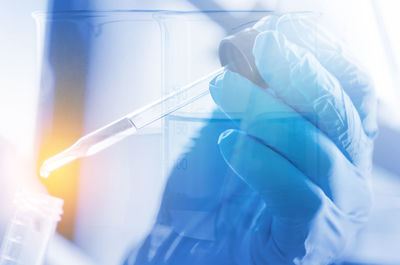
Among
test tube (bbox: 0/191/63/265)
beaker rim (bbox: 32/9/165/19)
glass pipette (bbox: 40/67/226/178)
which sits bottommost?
test tube (bbox: 0/191/63/265)

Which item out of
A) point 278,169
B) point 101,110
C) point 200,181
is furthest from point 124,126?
point 278,169

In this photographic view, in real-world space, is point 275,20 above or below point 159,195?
above

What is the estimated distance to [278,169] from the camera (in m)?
0.60

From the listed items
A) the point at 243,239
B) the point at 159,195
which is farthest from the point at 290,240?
the point at 159,195

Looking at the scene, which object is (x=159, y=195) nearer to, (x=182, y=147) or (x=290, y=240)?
(x=182, y=147)

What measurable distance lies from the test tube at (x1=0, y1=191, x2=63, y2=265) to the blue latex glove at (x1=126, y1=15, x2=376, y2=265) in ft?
0.53

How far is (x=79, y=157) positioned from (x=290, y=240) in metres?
0.42

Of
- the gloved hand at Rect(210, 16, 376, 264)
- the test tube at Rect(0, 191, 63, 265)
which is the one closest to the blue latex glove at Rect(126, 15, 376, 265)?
the gloved hand at Rect(210, 16, 376, 264)

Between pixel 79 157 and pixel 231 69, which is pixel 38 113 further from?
pixel 231 69

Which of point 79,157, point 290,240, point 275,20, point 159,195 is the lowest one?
point 290,240

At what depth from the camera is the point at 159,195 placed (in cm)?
62

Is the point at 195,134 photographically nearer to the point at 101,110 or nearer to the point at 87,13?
the point at 101,110

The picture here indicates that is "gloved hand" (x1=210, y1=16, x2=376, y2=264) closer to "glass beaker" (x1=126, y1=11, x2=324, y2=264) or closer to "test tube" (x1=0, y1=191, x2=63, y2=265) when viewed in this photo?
"glass beaker" (x1=126, y1=11, x2=324, y2=264)

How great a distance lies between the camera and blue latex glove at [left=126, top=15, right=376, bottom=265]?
0.60 metres
